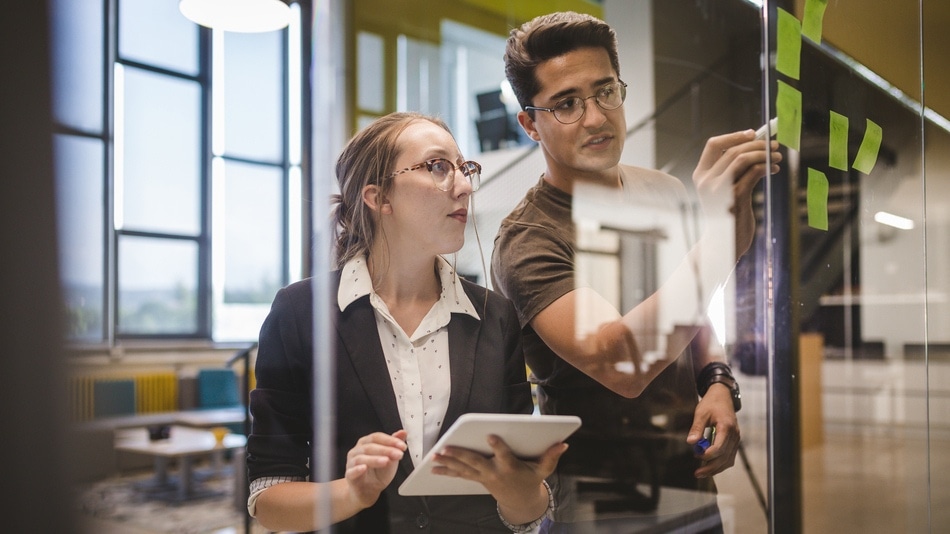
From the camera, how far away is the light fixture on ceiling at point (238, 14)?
3.26 feet

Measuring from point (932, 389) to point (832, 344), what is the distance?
44.4 inches

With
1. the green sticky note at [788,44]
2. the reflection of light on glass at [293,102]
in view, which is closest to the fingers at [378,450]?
the reflection of light on glass at [293,102]

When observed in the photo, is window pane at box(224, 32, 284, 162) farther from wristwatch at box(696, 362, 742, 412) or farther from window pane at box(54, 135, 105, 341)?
wristwatch at box(696, 362, 742, 412)

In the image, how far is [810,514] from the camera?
232 cm

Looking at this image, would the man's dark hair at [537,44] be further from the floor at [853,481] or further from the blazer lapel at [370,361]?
the floor at [853,481]

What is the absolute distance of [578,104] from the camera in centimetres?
139

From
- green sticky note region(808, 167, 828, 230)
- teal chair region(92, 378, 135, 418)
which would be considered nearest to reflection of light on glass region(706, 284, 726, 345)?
green sticky note region(808, 167, 828, 230)

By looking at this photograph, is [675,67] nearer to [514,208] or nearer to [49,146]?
[514,208]

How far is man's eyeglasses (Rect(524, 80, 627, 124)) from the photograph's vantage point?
4.54 feet

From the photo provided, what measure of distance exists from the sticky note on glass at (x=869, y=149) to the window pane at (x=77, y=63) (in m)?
2.00

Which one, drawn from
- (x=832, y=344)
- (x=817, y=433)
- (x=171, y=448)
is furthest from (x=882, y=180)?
(x=171, y=448)

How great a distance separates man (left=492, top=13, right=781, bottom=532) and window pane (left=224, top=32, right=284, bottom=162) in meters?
0.41

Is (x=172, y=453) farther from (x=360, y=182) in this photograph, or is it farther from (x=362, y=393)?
(x=360, y=182)

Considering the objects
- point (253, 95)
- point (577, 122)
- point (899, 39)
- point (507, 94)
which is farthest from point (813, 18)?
point (253, 95)
